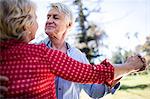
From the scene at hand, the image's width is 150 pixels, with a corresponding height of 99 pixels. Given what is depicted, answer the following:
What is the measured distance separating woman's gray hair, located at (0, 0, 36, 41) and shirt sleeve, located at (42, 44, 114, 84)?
123 millimetres

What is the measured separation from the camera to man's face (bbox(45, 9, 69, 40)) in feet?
6.81

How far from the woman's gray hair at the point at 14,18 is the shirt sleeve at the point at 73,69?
0.12m

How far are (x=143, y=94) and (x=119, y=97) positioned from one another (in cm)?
101

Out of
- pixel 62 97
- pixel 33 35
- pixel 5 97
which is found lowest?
pixel 62 97

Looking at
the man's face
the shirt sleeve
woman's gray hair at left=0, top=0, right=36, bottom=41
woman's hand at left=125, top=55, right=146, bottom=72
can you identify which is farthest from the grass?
woman's gray hair at left=0, top=0, right=36, bottom=41

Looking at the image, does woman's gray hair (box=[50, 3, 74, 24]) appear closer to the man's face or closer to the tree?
the man's face

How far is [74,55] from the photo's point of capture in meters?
2.10

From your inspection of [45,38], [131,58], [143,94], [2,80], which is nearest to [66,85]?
[45,38]

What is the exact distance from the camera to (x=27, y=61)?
48.9 inches

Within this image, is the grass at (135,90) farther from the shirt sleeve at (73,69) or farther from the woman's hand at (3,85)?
the woman's hand at (3,85)

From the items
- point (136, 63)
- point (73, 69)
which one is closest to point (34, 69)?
point (73, 69)

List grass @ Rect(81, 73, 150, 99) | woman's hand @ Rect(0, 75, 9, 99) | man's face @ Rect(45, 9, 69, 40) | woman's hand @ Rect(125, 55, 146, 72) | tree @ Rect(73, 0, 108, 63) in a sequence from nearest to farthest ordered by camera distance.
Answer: woman's hand @ Rect(0, 75, 9, 99) < woman's hand @ Rect(125, 55, 146, 72) < man's face @ Rect(45, 9, 69, 40) < grass @ Rect(81, 73, 150, 99) < tree @ Rect(73, 0, 108, 63)

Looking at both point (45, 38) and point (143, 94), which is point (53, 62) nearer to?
point (45, 38)

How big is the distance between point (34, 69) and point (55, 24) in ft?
2.88
